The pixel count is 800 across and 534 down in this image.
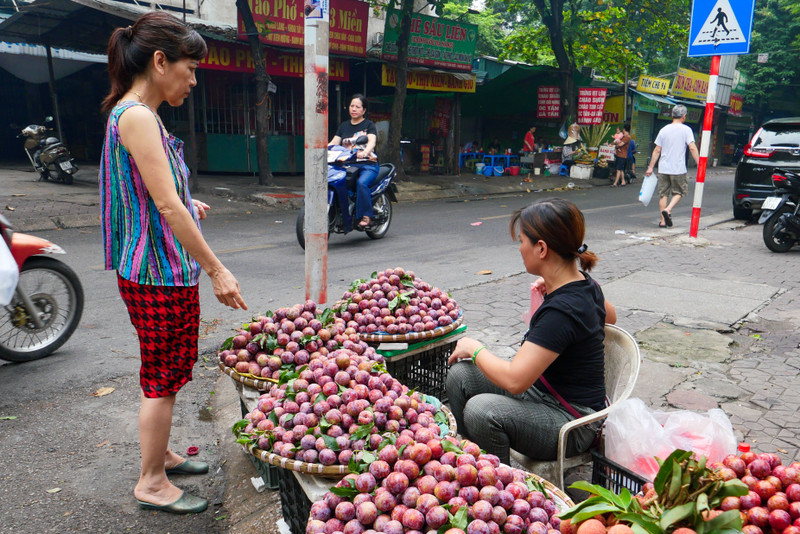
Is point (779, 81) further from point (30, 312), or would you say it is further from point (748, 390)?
point (30, 312)

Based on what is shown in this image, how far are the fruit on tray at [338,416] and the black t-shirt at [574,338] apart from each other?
51 centimetres

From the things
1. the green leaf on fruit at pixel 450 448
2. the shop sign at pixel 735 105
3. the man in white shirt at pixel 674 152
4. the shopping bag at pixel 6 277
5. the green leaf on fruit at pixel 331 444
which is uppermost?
the shop sign at pixel 735 105

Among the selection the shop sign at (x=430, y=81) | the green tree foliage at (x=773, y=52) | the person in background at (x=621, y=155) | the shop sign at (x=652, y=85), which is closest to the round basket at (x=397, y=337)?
the shop sign at (x=430, y=81)

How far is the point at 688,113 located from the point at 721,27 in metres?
26.3

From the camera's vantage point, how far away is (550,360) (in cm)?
222

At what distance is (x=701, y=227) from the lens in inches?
417

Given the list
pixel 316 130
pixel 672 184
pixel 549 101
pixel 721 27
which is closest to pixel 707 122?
pixel 721 27

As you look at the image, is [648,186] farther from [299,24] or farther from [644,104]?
[644,104]

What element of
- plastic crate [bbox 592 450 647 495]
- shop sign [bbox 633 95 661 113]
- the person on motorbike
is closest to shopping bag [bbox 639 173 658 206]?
the person on motorbike

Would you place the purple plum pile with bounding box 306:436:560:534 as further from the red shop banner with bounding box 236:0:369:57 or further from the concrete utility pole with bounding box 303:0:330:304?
the red shop banner with bounding box 236:0:369:57

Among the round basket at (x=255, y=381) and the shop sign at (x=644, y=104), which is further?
the shop sign at (x=644, y=104)

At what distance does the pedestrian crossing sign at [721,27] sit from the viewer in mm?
7664

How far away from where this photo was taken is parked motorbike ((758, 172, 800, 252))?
7887 millimetres

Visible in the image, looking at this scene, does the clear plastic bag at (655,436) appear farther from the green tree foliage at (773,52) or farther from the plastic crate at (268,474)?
the green tree foliage at (773,52)
